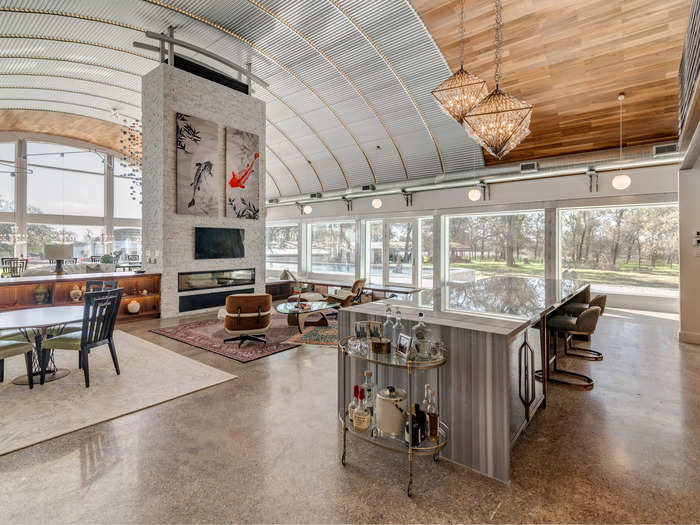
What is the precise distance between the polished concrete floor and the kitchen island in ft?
0.58

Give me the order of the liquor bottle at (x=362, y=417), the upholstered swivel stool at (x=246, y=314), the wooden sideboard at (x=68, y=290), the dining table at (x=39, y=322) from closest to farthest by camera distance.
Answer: the liquor bottle at (x=362, y=417), the dining table at (x=39, y=322), the upholstered swivel stool at (x=246, y=314), the wooden sideboard at (x=68, y=290)

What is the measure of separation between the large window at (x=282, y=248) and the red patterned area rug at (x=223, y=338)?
289 inches

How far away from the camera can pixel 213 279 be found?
27.2ft

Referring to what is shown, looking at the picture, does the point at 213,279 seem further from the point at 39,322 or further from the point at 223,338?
the point at 39,322

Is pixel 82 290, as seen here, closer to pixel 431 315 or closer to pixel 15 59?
pixel 15 59

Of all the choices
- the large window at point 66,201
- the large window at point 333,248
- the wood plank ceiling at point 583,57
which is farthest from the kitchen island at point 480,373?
the large window at point 66,201

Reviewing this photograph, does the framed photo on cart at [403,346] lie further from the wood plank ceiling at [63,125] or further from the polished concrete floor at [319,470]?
the wood plank ceiling at [63,125]

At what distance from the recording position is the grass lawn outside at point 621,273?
25.7ft

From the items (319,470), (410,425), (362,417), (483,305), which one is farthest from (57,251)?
(483,305)

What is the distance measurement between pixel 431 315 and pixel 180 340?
15.7ft

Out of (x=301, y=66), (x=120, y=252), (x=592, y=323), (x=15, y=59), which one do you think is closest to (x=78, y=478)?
(x=592, y=323)

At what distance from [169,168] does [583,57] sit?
8.42 m

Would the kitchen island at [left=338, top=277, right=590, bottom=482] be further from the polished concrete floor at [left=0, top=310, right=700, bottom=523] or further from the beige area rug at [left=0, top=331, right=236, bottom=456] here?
the beige area rug at [left=0, top=331, right=236, bottom=456]

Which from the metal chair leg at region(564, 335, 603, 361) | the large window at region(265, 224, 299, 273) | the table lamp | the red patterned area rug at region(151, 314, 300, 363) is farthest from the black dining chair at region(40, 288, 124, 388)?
the large window at region(265, 224, 299, 273)
